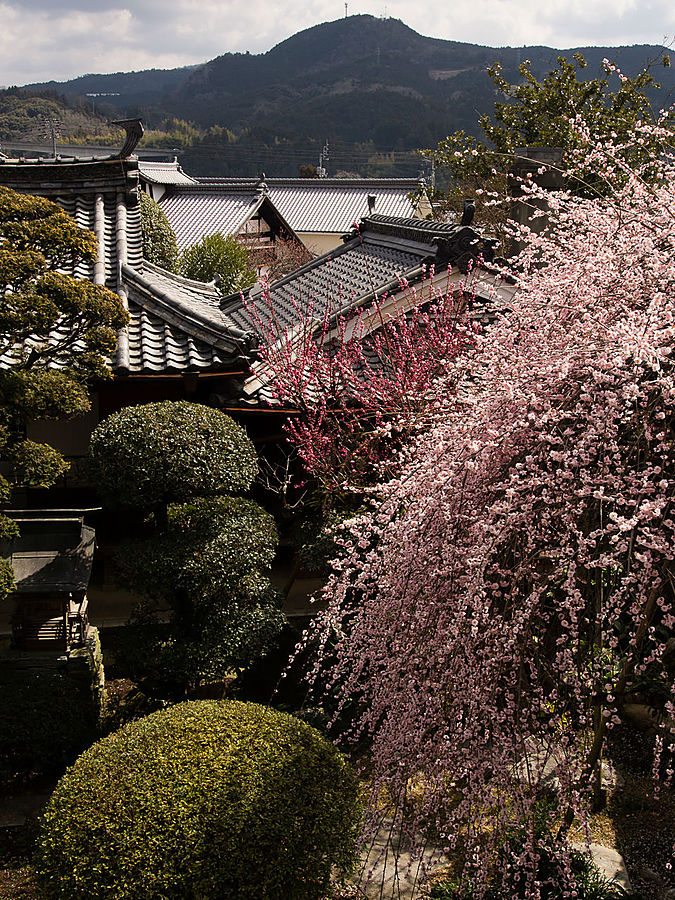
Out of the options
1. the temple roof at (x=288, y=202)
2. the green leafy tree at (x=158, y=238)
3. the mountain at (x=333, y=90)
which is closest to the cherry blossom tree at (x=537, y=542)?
the green leafy tree at (x=158, y=238)

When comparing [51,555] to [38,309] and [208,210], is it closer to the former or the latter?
[38,309]

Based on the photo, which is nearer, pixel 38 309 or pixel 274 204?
pixel 38 309

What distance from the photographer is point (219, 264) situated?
70.1ft

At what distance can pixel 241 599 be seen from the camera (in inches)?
237

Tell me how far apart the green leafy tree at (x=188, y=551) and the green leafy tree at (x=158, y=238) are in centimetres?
1530

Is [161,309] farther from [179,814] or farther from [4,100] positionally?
[4,100]

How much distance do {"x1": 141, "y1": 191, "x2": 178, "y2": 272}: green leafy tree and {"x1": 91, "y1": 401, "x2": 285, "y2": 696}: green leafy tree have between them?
50.2 ft

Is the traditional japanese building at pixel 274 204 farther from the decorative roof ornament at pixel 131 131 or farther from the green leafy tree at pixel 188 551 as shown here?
the green leafy tree at pixel 188 551

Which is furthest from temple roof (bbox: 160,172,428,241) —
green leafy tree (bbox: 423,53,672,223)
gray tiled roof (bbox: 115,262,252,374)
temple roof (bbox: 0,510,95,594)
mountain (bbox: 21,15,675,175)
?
temple roof (bbox: 0,510,95,594)

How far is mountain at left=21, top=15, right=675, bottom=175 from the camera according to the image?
80.9 meters

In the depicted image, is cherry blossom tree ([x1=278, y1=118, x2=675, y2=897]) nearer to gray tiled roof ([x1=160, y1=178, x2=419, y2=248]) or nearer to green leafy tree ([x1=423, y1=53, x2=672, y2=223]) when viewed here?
green leafy tree ([x1=423, y1=53, x2=672, y2=223])

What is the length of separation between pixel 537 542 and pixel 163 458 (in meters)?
3.49

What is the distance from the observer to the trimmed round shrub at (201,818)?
3742 mm

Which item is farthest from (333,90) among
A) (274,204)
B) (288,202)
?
(274,204)
